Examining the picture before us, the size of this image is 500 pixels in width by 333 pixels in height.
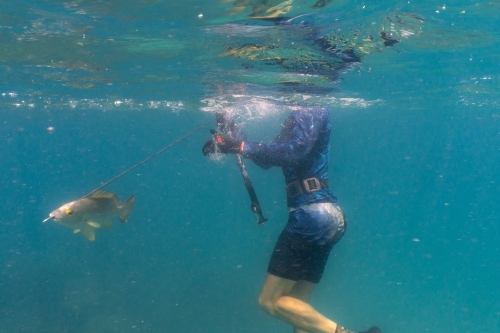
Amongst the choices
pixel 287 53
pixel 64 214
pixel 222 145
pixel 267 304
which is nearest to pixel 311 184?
pixel 222 145

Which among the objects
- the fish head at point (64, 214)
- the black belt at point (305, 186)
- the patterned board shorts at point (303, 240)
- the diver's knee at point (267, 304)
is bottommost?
the diver's knee at point (267, 304)

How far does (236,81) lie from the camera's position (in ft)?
46.9

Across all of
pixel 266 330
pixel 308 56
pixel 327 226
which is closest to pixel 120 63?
pixel 308 56

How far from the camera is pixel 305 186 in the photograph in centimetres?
628

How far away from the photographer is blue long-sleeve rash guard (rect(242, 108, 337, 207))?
6.12 m

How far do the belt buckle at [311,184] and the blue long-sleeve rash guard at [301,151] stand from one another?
0.06 metres

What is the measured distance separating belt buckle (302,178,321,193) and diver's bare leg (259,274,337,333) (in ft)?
4.73

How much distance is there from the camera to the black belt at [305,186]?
6266 mm

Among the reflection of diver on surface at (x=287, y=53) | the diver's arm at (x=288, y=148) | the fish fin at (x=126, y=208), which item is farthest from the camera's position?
the reflection of diver on surface at (x=287, y=53)

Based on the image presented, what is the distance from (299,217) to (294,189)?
0.48 meters

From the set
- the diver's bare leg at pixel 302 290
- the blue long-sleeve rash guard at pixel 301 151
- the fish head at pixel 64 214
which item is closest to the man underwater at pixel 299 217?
the blue long-sleeve rash guard at pixel 301 151

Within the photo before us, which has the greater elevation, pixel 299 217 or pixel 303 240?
pixel 299 217

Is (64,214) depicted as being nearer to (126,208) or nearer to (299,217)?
(126,208)

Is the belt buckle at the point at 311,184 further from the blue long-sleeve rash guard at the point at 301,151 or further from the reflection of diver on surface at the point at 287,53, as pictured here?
the reflection of diver on surface at the point at 287,53
